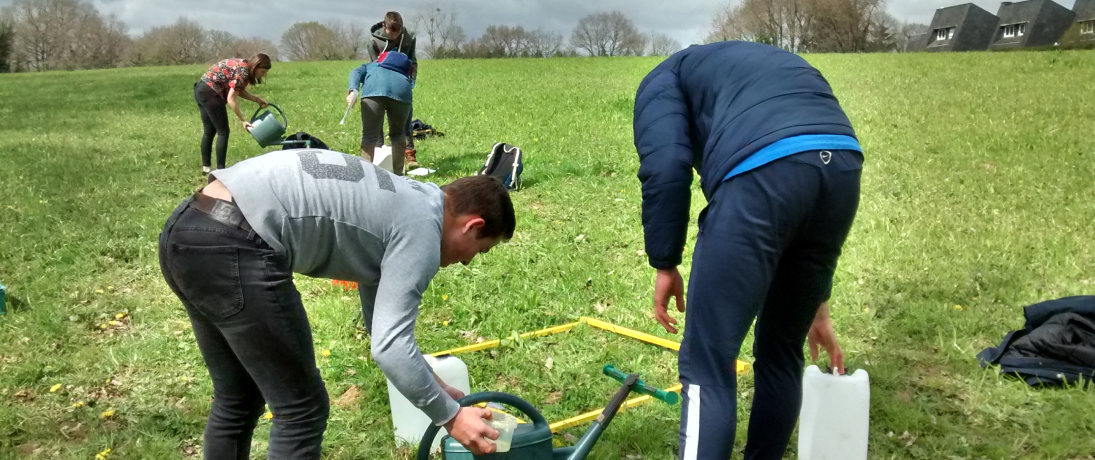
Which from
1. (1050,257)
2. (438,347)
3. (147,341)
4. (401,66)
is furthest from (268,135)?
(1050,257)

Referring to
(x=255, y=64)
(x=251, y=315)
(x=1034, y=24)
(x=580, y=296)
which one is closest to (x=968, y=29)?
(x=1034, y=24)

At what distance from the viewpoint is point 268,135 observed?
274 inches

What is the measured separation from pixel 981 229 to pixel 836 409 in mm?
3222

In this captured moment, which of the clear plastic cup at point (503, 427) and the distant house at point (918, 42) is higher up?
the distant house at point (918, 42)

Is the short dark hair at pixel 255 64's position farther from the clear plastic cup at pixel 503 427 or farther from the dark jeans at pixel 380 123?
the clear plastic cup at pixel 503 427

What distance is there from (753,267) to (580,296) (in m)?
2.55

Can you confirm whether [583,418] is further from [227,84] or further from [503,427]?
[227,84]

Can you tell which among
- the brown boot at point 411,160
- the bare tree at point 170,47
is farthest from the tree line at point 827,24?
the bare tree at point 170,47

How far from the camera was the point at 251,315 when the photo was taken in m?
1.79

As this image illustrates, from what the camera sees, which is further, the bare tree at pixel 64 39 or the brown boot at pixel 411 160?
the bare tree at pixel 64 39

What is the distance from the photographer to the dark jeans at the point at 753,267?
5.56 feet

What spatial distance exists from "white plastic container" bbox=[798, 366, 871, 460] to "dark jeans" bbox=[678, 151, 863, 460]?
0.57 metres

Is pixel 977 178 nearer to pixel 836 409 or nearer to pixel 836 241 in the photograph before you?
pixel 836 409

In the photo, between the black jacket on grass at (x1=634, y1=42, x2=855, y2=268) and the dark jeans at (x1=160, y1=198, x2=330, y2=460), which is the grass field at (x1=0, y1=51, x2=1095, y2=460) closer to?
the black jacket on grass at (x1=634, y1=42, x2=855, y2=268)
